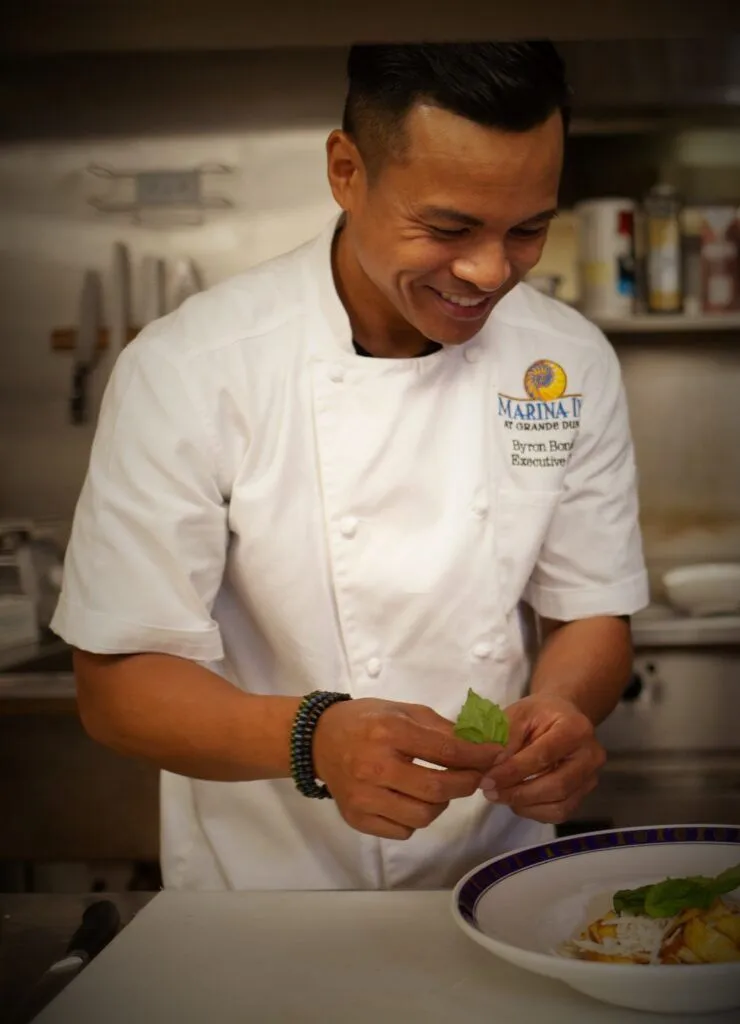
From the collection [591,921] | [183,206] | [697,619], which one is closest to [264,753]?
[591,921]

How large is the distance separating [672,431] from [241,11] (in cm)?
213

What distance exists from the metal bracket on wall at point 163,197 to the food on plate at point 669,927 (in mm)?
2007

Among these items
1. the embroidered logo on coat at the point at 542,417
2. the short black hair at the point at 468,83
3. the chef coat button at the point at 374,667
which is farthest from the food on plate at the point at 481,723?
the short black hair at the point at 468,83

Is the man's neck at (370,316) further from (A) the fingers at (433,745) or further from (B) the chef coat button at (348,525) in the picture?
(A) the fingers at (433,745)

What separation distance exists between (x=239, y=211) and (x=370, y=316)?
1.39 m

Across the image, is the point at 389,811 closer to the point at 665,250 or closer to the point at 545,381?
the point at 545,381

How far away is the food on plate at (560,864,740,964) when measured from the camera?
2.94 feet

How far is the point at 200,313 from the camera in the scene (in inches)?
51.3

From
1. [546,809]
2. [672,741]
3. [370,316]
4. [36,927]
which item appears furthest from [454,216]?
[672,741]

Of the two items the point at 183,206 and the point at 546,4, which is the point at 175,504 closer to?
the point at 546,4

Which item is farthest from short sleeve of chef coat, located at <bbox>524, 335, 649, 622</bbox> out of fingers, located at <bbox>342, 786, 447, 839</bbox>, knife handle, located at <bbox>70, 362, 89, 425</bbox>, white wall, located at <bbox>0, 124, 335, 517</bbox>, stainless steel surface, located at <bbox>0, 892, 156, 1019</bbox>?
knife handle, located at <bbox>70, 362, 89, 425</bbox>

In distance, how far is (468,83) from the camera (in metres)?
1.07

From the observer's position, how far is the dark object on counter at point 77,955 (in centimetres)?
97

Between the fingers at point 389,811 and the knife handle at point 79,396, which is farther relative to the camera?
the knife handle at point 79,396
